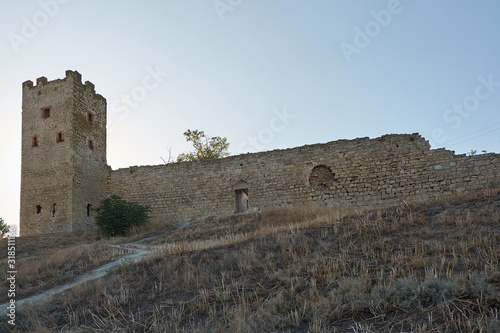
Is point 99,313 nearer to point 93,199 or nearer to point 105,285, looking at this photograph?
point 105,285

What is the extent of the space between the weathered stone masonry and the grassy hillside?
6.94 metres

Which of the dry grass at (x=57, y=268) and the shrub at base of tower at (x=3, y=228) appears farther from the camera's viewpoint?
the shrub at base of tower at (x=3, y=228)

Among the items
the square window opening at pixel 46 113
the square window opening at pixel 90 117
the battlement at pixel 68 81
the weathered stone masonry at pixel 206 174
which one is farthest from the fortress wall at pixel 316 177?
the battlement at pixel 68 81

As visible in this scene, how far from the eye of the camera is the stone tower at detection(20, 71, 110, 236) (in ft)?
67.3

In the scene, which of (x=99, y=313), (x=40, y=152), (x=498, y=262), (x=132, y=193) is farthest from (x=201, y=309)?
(x=40, y=152)

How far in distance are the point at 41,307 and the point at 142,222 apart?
12.4 m

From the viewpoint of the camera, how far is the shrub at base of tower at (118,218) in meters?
18.5

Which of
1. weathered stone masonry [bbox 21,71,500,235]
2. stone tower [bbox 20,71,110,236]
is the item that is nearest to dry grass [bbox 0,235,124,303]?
stone tower [bbox 20,71,110,236]

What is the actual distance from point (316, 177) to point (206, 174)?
18.3 feet

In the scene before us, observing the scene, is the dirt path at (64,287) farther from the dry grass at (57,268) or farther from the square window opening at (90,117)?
the square window opening at (90,117)

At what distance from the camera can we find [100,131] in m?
23.4

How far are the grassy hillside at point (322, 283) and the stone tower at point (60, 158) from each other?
13033mm

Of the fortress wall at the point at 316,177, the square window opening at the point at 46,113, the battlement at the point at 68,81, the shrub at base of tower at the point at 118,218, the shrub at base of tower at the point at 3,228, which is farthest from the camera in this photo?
the shrub at base of tower at the point at 3,228

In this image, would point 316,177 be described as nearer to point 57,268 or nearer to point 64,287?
point 57,268
